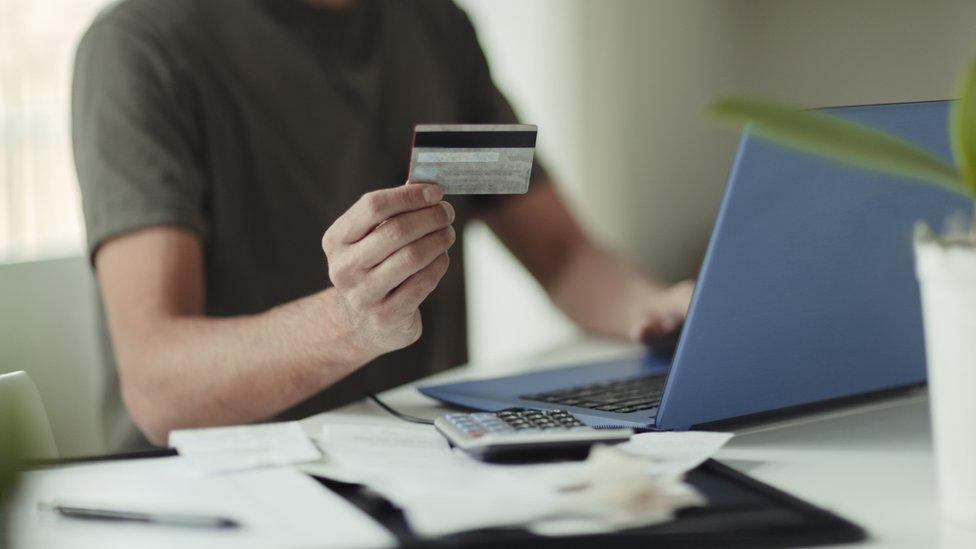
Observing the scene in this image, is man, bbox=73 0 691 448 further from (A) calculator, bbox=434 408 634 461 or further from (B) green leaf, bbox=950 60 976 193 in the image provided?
(B) green leaf, bbox=950 60 976 193

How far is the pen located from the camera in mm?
578

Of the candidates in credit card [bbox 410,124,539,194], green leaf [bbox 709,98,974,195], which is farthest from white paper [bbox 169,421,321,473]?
green leaf [bbox 709,98,974,195]

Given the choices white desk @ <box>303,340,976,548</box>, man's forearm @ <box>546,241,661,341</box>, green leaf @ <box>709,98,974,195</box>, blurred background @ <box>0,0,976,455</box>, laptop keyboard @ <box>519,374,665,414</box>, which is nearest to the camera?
green leaf @ <box>709,98,974,195</box>

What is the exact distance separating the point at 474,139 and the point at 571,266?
87 cm

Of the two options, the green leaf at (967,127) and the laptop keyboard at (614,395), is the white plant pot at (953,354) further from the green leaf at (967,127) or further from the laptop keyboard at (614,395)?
the laptop keyboard at (614,395)

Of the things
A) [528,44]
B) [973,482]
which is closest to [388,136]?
[973,482]

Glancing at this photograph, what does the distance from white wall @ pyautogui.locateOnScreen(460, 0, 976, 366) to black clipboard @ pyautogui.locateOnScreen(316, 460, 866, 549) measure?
1.92 metres

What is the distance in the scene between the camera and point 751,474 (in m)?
0.69

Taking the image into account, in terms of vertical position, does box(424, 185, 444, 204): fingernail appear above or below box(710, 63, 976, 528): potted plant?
above

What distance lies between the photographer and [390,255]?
77 centimetres

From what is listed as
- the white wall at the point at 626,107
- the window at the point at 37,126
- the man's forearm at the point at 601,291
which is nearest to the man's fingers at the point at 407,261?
the man's forearm at the point at 601,291

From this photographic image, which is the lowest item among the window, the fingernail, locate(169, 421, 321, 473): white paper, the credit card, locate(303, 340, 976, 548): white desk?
locate(303, 340, 976, 548): white desk

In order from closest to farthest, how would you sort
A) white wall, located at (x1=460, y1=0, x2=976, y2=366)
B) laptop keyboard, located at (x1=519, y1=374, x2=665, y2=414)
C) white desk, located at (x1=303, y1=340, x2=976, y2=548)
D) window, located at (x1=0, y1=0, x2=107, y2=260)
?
white desk, located at (x1=303, y1=340, x2=976, y2=548) → laptop keyboard, located at (x1=519, y1=374, x2=665, y2=414) → window, located at (x1=0, y1=0, x2=107, y2=260) → white wall, located at (x1=460, y1=0, x2=976, y2=366)

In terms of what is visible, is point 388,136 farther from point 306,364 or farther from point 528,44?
point 528,44
